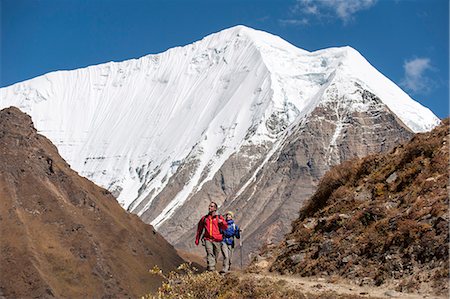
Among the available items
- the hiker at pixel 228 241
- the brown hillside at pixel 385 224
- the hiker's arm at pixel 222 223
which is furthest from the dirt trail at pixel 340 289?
the hiker's arm at pixel 222 223

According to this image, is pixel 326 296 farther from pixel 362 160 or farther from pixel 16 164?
pixel 16 164

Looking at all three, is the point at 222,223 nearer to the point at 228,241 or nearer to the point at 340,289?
the point at 228,241

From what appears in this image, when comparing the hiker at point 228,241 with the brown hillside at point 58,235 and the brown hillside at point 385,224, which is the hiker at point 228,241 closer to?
the brown hillside at point 385,224

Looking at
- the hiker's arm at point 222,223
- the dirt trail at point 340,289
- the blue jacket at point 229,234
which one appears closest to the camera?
the dirt trail at point 340,289

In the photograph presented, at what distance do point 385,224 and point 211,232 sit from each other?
199 inches

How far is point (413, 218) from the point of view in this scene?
16.6 metres

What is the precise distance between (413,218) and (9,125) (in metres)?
111

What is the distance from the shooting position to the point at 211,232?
18.5m

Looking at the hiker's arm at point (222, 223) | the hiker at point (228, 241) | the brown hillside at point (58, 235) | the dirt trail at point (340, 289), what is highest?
the brown hillside at point (58, 235)

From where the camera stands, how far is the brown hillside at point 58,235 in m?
93.2

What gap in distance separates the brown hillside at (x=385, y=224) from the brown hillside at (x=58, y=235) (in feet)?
242

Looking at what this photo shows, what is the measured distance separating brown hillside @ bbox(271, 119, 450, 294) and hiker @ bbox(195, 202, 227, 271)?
232 centimetres

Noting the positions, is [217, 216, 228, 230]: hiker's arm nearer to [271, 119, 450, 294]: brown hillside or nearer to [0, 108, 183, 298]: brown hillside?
[271, 119, 450, 294]: brown hillside

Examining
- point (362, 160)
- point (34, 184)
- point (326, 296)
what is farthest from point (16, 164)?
point (326, 296)
